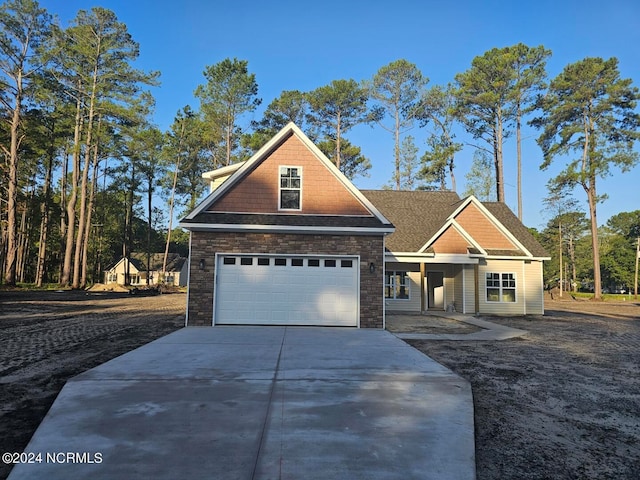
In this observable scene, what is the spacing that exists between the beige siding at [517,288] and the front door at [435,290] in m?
2.06

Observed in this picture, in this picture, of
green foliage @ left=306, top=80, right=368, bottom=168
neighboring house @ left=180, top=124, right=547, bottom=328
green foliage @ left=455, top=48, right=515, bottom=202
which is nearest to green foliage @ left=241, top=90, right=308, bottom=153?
green foliage @ left=306, top=80, right=368, bottom=168

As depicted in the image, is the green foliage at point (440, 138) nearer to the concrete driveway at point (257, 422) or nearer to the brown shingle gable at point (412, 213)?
the brown shingle gable at point (412, 213)

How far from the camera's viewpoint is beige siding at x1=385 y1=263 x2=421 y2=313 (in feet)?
59.6

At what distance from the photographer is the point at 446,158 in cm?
3519

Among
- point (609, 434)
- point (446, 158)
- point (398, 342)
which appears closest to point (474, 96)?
point (446, 158)

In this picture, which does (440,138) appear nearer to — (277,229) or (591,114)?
(591,114)

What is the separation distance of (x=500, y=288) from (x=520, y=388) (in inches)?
536

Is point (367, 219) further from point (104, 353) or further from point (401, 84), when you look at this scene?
point (401, 84)

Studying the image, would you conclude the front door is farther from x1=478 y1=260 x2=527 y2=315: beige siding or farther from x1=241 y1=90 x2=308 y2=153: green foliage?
x1=241 y1=90 x2=308 y2=153: green foliage

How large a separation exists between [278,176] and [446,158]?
26.5 metres

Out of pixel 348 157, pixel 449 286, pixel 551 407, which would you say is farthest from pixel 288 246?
pixel 348 157

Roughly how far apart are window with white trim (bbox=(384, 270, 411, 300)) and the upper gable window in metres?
7.53

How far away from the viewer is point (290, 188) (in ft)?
41.2

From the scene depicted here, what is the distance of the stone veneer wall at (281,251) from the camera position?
451 inches
